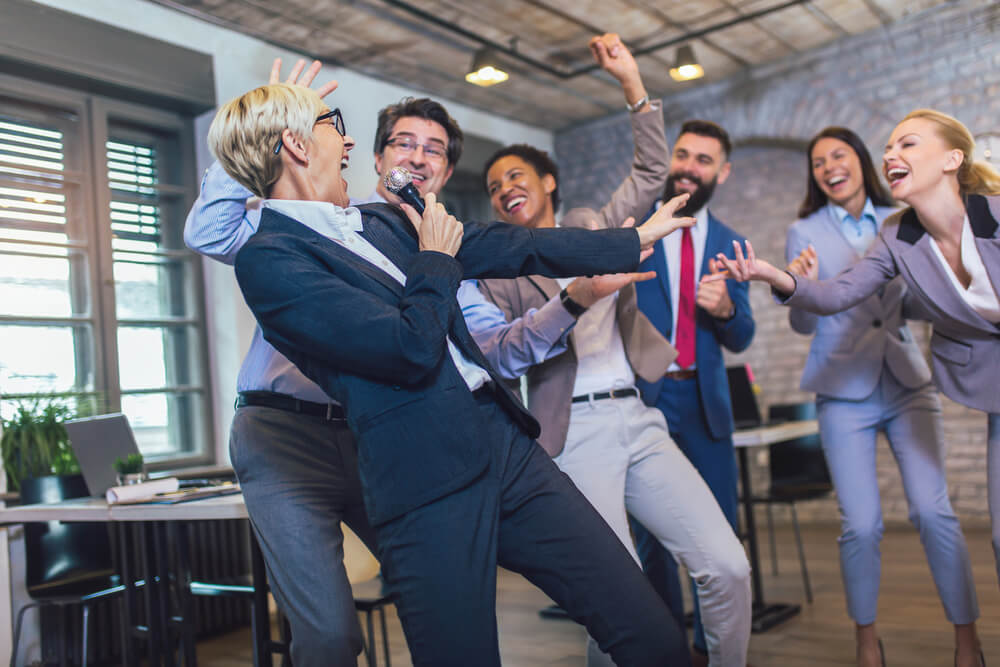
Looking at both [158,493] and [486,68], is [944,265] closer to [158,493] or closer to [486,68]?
[158,493]

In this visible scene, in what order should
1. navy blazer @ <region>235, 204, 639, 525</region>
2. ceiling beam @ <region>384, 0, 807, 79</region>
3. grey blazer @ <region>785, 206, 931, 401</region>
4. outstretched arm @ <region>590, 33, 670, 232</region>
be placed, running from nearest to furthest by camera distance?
navy blazer @ <region>235, 204, 639, 525</region> → outstretched arm @ <region>590, 33, 670, 232</region> → grey blazer @ <region>785, 206, 931, 401</region> → ceiling beam @ <region>384, 0, 807, 79</region>

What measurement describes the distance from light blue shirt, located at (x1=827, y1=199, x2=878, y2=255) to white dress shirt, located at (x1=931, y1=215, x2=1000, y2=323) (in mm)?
656

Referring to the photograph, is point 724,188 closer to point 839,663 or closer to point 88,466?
point 839,663

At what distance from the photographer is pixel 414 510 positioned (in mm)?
1346

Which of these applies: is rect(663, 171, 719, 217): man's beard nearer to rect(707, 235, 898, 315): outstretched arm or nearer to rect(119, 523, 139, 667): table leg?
rect(707, 235, 898, 315): outstretched arm

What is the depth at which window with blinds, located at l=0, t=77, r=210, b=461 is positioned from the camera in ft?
13.6

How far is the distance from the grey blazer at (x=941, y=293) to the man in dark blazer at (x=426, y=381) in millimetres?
1052

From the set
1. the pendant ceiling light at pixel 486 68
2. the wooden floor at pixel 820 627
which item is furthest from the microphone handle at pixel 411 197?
the pendant ceiling light at pixel 486 68

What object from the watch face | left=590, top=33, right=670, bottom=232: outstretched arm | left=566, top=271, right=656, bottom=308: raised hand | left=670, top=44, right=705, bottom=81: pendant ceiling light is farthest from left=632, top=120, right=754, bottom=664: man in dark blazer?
the watch face

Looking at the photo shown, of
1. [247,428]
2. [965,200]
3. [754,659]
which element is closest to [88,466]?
[247,428]

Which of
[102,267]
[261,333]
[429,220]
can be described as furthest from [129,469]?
[429,220]

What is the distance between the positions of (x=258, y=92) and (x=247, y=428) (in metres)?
0.76

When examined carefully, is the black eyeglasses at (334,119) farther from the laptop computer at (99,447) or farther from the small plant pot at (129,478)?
the laptop computer at (99,447)

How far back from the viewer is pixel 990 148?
208 inches
